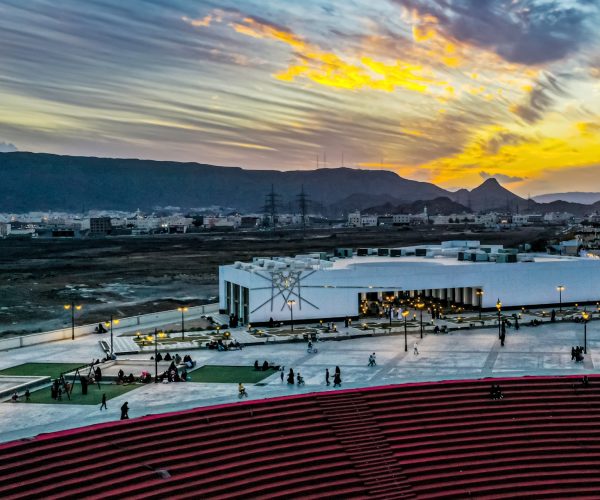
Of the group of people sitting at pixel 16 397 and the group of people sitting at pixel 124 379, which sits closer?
the group of people sitting at pixel 16 397

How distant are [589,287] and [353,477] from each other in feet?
158

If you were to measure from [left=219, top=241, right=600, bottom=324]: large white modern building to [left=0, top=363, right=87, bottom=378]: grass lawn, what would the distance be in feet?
58.9

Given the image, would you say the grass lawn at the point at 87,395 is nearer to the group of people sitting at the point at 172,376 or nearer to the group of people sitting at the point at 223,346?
the group of people sitting at the point at 172,376

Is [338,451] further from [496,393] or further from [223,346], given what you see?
[223,346]

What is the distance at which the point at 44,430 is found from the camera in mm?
24109

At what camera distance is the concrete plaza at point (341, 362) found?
2836 cm

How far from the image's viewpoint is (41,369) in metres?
38.0

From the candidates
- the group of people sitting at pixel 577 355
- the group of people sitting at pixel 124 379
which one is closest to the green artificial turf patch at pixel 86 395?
the group of people sitting at pixel 124 379

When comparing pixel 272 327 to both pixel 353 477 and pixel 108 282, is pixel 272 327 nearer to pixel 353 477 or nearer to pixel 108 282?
pixel 353 477

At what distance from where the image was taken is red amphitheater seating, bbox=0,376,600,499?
21516 millimetres

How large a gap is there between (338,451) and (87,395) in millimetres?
13705

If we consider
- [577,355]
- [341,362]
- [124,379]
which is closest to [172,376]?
[124,379]

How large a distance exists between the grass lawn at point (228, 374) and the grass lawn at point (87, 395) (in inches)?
147

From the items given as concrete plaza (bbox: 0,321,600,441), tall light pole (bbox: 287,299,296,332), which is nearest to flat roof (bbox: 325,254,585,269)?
Answer: tall light pole (bbox: 287,299,296,332)
